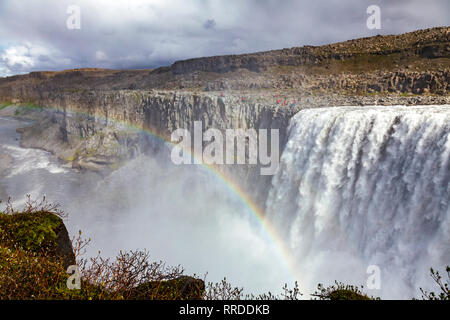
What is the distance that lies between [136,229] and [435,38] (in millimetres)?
67396

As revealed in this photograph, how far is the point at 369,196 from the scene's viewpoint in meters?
18.4

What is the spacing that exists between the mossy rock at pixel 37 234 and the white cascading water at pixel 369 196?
54.5 ft

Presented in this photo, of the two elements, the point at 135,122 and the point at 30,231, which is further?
the point at 135,122

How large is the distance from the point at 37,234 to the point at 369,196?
18613 millimetres

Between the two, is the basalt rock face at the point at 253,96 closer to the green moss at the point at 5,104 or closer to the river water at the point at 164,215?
the river water at the point at 164,215

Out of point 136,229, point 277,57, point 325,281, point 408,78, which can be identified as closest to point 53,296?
point 325,281

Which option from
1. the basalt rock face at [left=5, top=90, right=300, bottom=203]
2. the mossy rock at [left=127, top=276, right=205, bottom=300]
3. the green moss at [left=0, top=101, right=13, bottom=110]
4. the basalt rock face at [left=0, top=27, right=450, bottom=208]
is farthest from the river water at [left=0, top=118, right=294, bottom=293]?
the green moss at [left=0, top=101, right=13, bottom=110]

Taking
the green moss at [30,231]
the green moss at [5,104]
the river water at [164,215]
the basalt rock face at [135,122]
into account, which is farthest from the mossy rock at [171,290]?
the green moss at [5,104]

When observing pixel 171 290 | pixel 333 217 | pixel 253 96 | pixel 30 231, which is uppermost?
pixel 253 96

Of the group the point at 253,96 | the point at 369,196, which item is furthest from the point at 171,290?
the point at 253,96

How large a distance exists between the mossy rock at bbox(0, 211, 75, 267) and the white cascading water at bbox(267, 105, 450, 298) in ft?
54.5

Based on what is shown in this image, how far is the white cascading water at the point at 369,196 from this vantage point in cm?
1467

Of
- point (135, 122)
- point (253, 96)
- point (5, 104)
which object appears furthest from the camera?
point (5, 104)

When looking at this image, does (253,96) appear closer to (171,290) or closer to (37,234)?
(37,234)
